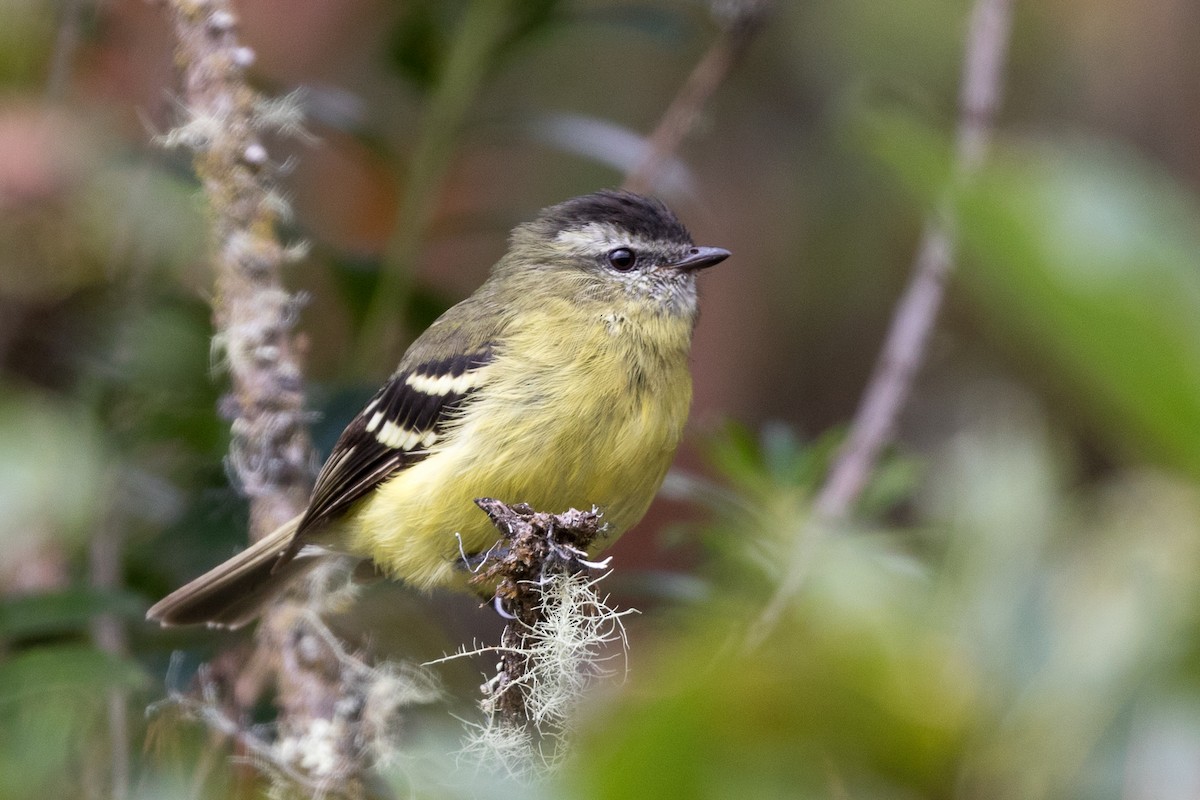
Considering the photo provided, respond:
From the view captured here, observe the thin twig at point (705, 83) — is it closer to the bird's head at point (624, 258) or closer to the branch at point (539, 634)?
the bird's head at point (624, 258)

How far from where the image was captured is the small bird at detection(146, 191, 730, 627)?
3238 millimetres

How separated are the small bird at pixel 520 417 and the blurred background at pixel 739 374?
22 cm

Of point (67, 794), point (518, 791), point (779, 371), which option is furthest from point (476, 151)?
point (518, 791)

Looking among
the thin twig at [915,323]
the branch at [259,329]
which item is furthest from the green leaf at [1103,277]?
the thin twig at [915,323]

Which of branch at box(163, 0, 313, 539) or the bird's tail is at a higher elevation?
branch at box(163, 0, 313, 539)

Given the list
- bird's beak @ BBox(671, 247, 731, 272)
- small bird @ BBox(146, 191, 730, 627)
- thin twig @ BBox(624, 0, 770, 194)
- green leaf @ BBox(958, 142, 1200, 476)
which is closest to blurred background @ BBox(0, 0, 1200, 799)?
green leaf @ BBox(958, 142, 1200, 476)

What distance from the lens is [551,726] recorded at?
240 cm

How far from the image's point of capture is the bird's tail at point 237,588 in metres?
3.65

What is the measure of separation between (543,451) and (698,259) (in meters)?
0.94

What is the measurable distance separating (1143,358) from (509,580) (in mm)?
1521

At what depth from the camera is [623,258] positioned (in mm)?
3824

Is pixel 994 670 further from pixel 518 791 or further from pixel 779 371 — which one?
pixel 779 371

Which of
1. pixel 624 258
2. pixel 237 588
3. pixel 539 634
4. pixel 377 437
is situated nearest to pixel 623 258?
pixel 624 258

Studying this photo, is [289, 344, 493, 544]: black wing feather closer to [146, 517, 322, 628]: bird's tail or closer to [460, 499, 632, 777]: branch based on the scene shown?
[146, 517, 322, 628]: bird's tail
